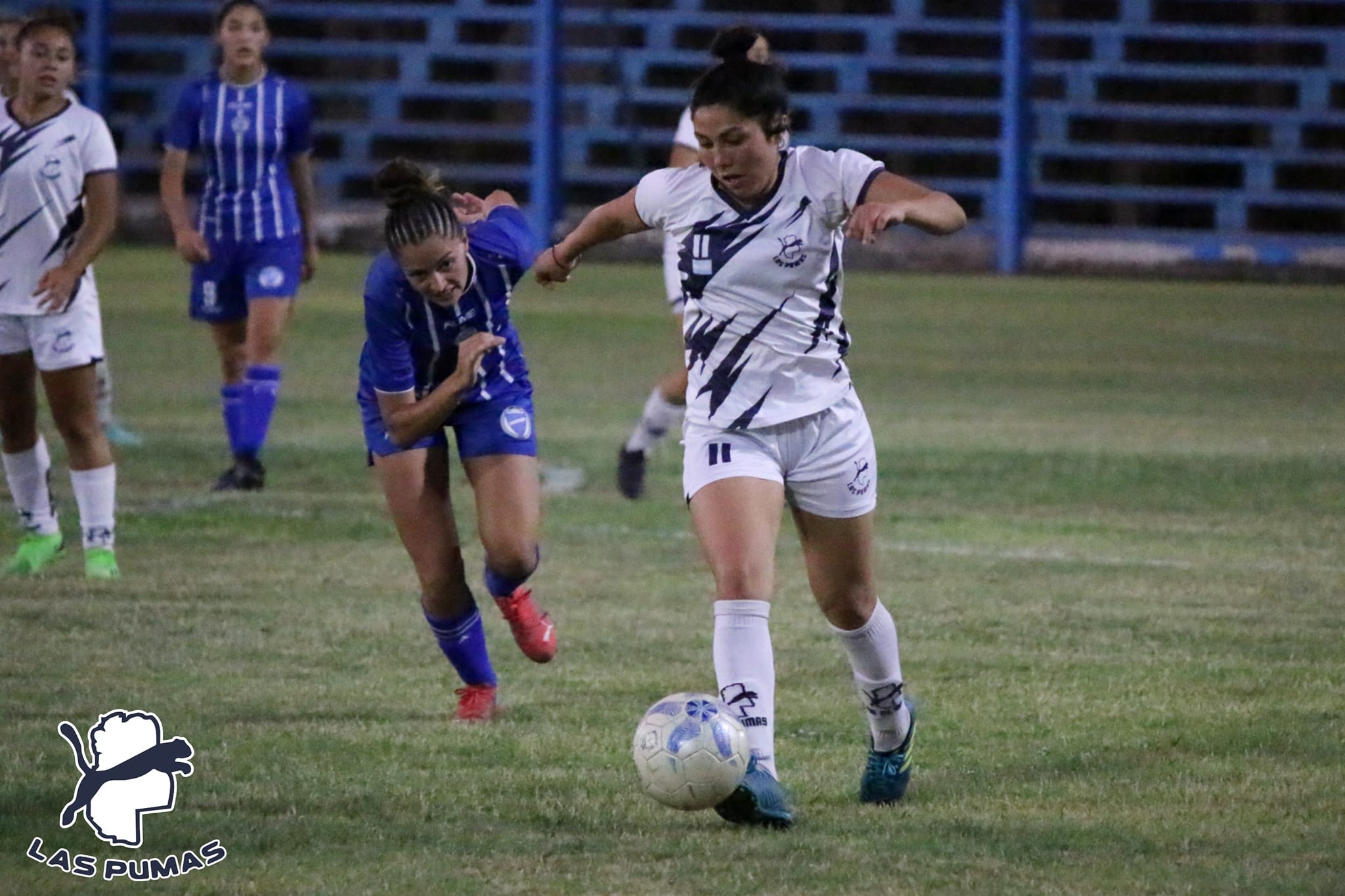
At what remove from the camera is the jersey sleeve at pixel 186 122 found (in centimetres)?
1074

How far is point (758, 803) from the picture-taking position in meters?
4.87

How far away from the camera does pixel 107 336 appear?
17.7 meters

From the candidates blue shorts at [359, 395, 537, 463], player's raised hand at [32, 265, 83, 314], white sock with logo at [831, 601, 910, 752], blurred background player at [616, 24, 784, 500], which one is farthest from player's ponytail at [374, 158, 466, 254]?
blurred background player at [616, 24, 784, 500]

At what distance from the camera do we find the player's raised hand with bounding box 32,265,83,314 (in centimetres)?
799

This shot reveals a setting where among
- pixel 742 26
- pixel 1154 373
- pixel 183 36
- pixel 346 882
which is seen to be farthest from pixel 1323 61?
pixel 346 882

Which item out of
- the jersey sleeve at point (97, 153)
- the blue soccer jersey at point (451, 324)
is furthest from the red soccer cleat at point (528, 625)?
the jersey sleeve at point (97, 153)

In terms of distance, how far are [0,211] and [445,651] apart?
300 cm

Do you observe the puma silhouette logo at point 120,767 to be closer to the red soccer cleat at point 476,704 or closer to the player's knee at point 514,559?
the red soccer cleat at point 476,704

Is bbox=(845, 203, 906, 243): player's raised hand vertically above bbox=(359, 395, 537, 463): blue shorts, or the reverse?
bbox=(845, 203, 906, 243): player's raised hand

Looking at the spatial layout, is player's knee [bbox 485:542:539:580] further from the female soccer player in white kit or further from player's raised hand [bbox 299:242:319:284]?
player's raised hand [bbox 299:242:319:284]

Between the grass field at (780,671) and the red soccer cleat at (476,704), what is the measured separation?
9cm

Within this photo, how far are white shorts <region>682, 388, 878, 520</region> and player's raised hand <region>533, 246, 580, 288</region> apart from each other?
553 millimetres

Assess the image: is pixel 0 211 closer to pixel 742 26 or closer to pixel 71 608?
pixel 71 608

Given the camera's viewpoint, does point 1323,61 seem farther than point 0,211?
Yes
